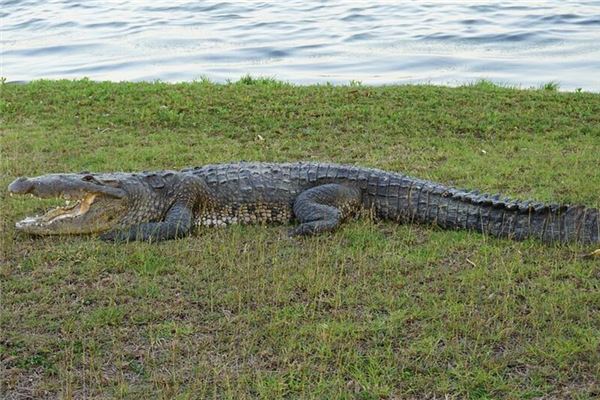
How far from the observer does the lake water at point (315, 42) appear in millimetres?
13844

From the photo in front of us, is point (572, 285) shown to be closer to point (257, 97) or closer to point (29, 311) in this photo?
point (29, 311)

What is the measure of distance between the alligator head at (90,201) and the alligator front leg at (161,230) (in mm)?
159

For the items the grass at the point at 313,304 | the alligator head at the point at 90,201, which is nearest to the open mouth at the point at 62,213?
the alligator head at the point at 90,201

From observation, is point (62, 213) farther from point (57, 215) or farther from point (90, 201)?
point (90, 201)

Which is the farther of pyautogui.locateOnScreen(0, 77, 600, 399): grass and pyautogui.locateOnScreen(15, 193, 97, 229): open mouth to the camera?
pyautogui.locateOnScreen(15, 193, 97, 229): open mouth

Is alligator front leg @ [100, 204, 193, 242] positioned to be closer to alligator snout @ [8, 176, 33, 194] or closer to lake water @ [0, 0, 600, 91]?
alligator snout @ [8, 176, 33, 194]

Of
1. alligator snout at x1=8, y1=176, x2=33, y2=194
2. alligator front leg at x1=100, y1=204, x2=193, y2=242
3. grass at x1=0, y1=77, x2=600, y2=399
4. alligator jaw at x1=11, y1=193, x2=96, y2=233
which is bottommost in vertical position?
grass at x1=0, y1=77, x2=600, y2=399

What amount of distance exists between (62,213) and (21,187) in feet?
1.18

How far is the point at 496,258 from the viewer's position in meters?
5.12

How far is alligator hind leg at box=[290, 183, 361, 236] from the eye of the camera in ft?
19.0

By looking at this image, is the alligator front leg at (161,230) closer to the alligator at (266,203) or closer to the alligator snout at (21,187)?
the alligator at (266,203)

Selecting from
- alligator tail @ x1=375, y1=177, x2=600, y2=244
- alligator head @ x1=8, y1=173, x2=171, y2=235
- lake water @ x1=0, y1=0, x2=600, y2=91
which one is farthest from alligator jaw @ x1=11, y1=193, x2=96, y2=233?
lake water @ x1=0, y1=0, x2=600, y2=91

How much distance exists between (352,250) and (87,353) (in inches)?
79.9

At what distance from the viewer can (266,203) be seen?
6.21 metres
